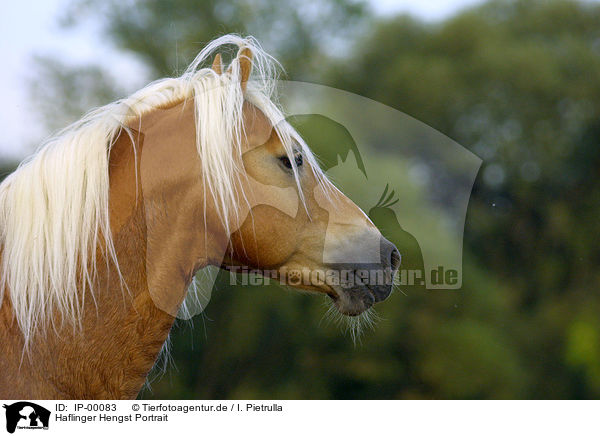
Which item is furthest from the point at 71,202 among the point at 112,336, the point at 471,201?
the point at 471,201

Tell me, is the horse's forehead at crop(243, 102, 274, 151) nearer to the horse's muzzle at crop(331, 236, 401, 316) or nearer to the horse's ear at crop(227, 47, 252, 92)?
the horse's ear at crop(227, 47, 252, 92)

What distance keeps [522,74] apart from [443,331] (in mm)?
8761

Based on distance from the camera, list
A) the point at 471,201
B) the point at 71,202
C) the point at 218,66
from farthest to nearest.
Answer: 1. the point at 471,201
2. the point at 218,66
3. the point at 71,202

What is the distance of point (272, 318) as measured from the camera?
9992 mm

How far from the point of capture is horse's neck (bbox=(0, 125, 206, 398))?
1.87 m

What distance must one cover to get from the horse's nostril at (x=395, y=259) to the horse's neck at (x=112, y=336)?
74cm

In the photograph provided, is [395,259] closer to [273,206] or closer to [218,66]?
[273,206]

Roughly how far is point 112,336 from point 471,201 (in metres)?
12.1

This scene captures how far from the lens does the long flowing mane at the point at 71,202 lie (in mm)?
1880
